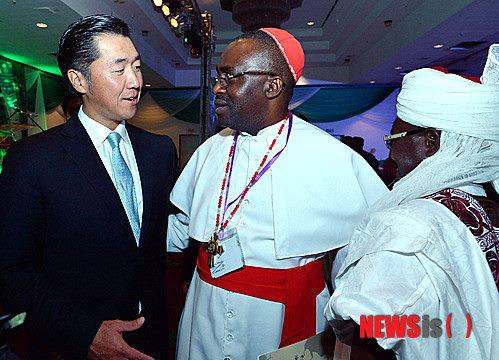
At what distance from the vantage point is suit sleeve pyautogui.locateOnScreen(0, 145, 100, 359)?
1254 millimetres

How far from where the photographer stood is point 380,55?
9.59 meters

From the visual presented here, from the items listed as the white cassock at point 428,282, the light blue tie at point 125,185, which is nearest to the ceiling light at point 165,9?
the light blue tie at point 125,185

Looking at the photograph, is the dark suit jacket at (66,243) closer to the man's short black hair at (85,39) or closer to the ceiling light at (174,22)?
the man's short black hair at (85,39)

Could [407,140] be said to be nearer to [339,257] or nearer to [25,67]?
[339,257]

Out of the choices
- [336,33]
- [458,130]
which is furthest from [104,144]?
[336,33]

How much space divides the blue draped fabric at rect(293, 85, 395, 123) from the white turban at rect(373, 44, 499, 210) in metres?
10.5

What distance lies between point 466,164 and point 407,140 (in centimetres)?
22

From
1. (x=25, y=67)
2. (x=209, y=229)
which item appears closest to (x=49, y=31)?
(x=25, y=67)

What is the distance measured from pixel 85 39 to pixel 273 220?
3.17ft

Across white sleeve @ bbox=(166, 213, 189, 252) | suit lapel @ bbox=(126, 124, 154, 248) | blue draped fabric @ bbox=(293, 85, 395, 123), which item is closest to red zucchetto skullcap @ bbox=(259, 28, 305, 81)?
suit lapel @ bbox=(126, 124, 154, 248)

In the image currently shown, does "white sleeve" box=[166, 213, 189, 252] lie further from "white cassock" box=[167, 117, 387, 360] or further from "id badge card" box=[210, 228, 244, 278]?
"id badge card" box=[210, 228, 244, 278]

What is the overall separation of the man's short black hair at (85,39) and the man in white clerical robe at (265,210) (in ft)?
1.65

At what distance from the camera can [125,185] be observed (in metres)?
1.50

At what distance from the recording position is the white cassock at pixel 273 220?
1602 millimetres
